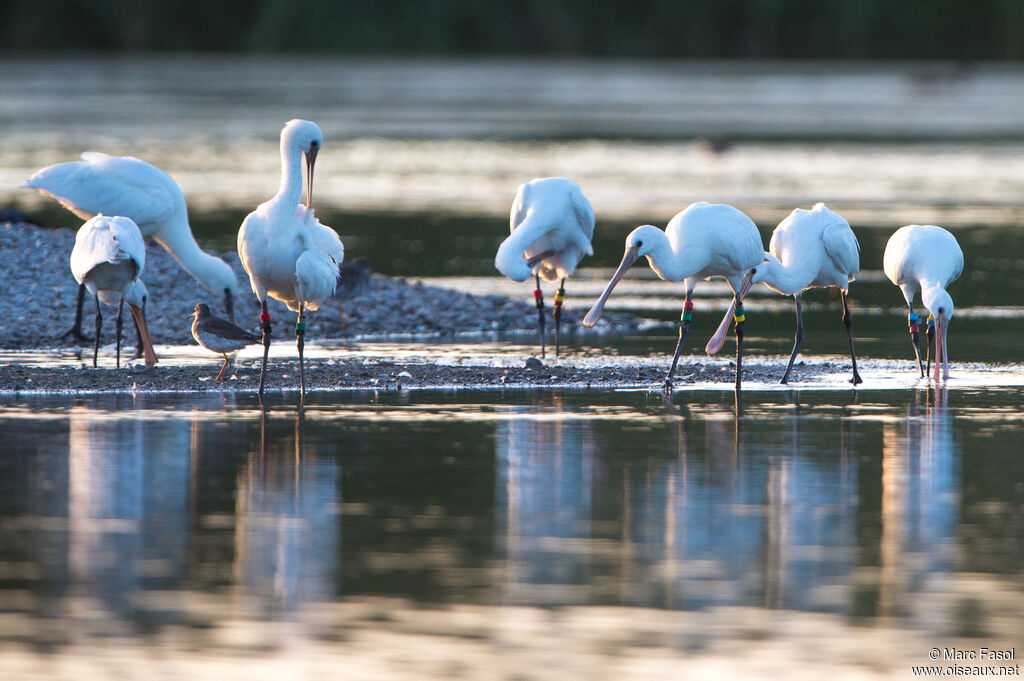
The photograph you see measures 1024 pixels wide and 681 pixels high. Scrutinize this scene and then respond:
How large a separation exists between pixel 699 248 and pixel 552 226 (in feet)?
7.45

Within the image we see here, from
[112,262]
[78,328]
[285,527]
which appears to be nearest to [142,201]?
[78,328]

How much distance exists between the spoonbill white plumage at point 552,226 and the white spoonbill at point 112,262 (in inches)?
122

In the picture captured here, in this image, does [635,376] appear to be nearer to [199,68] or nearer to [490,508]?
[490,508]

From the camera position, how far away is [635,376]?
14789mm

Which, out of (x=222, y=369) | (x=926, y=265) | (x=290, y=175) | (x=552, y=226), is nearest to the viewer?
(x=290, y=175)

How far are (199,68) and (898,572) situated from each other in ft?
324

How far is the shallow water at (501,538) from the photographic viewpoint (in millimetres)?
7527

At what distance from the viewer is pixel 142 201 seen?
18266 millimetres

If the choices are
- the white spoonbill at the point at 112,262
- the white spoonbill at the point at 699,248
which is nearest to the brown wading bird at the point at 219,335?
the white spoonbill at the point at 112,262

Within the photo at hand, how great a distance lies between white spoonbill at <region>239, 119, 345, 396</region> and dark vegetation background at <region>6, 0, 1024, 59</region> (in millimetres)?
93873

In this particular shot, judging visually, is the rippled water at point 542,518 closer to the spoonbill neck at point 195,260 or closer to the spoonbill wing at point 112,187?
the spoonbill neck at point 195,260

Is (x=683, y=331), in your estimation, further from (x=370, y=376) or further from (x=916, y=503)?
(x=916, y=503)

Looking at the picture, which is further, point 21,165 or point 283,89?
point 283,89

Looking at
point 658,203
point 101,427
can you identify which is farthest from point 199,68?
point 101,427
